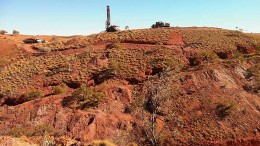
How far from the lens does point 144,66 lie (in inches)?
1690

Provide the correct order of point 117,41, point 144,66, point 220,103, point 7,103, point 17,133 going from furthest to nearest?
point 117,41, point 144,66, point 7,103, point 220,103, point 17,133

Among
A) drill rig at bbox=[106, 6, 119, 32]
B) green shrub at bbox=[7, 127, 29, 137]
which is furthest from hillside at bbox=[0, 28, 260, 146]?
drill rig at bbox=[106, 6, 119, 32]

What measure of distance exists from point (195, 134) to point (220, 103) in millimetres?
5340

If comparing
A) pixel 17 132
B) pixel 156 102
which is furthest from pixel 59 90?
pixel 156 102

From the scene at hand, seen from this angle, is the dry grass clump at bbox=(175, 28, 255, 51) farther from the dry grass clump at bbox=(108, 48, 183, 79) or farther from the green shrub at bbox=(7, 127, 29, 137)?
the green shrub at bbox=(7, 127, 29, 137)

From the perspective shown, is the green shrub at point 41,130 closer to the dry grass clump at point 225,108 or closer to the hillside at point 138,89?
the hillside at point 138,89

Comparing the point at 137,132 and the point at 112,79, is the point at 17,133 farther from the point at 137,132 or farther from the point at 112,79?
the point at 112,79

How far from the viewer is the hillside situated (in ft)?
98.7

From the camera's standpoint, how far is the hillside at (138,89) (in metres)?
30.1

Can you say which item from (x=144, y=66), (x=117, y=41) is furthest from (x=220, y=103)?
(x=117, y=41)

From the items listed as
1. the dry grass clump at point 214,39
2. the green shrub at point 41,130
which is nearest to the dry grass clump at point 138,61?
the dry grass clump at point 214,39

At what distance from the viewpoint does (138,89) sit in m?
37.6

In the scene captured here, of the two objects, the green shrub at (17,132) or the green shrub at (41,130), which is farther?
the green shrub at (41,130)

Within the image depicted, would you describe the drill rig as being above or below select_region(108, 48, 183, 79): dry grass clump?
above
